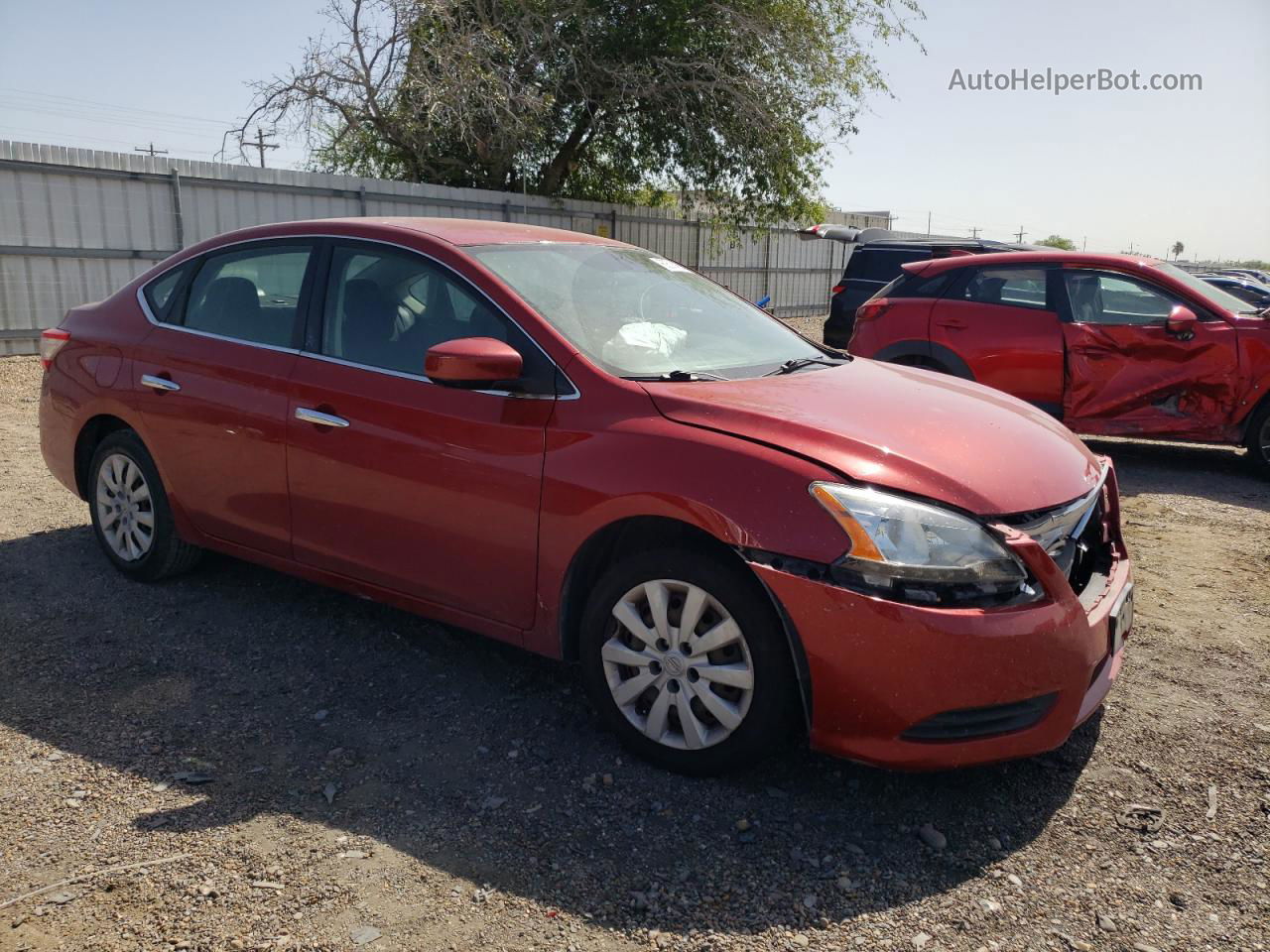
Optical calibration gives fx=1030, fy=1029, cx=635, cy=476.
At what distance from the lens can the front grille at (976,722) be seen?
279 cm

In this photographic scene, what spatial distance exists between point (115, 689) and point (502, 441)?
67.8 inches

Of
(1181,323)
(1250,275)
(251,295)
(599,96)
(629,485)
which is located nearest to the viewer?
(629,485)

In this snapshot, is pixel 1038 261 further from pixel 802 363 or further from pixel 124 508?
pixel 124 508

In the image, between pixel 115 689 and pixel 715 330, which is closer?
pixel 115 689

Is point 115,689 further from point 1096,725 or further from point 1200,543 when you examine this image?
point 1200,543

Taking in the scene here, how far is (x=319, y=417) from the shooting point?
3830mm

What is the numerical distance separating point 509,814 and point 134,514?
2723mm

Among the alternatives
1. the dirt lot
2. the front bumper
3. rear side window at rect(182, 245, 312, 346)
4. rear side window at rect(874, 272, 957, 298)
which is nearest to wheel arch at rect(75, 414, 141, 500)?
rear side window at rect(182, 245, 312, 346)

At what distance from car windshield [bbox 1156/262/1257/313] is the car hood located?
15.9ft

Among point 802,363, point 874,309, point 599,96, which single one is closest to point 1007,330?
point 874,309

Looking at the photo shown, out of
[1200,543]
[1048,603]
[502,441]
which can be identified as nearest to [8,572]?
[502,441]

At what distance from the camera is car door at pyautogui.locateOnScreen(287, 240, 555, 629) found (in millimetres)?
3385

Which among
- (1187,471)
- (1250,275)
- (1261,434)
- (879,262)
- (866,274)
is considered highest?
(879,262)

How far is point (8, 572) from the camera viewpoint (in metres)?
4.91
